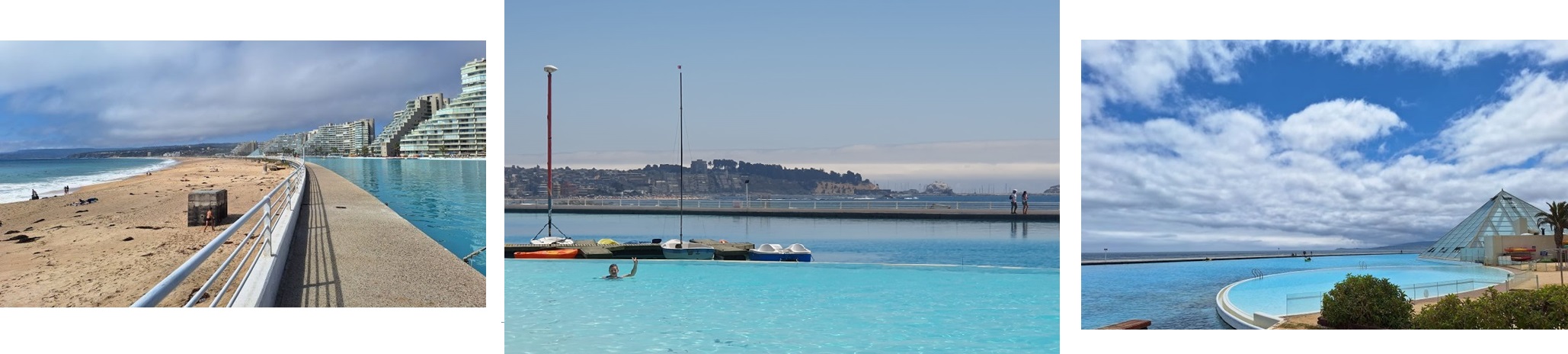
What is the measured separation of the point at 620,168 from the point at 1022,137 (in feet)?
22.8

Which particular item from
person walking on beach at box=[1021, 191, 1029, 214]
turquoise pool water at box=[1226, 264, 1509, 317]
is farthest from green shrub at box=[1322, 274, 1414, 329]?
person walking on beach at box=[1021, 191, 1029, 214]

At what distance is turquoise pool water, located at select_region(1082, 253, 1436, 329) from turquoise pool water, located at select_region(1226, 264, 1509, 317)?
0.29 metres

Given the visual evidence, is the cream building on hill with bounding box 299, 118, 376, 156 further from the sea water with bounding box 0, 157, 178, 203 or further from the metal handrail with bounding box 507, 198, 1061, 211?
the metal handrail with bounding box 507, 198, 1061, 211

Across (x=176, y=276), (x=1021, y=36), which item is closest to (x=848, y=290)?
(x=1021, y=36)

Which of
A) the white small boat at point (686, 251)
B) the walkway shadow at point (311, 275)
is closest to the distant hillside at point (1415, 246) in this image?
the white small boat at point (686, 251)

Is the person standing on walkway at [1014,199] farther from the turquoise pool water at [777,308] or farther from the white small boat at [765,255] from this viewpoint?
the white small boat at [765,255]

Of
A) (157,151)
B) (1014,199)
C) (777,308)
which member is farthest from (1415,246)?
(157,151)

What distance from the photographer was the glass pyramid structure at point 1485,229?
1199 centimetres

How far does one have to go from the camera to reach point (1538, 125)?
1059 centimetres

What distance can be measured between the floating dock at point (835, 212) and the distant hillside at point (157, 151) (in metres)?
4.93

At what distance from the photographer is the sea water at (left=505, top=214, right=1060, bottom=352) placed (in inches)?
231

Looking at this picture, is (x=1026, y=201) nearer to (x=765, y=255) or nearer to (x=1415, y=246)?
(x=1415, y=246)

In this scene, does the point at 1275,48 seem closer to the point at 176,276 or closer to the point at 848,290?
the point at 848,290

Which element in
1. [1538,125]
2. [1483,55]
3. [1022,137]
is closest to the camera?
[1538,125]
